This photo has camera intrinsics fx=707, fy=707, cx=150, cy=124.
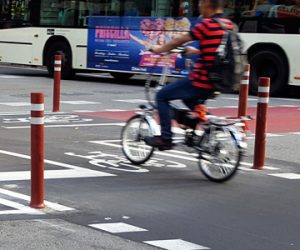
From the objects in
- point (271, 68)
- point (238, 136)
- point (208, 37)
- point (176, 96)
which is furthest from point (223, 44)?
point (271, 68)

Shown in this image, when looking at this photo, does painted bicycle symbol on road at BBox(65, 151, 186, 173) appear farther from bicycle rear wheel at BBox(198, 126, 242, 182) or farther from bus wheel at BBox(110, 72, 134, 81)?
bus wheel at BBox(110, 72, 134, 81)

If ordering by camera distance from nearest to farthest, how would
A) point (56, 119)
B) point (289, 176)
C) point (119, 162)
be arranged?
point (289, 176), point (119, 162), point (56, 119)

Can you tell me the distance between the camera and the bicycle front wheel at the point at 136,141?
8492mm

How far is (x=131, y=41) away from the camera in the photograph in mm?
20328

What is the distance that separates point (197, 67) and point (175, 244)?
8.96 feet

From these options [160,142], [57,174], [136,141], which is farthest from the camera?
[136,141]

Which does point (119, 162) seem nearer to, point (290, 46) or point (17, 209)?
point (17, 209)

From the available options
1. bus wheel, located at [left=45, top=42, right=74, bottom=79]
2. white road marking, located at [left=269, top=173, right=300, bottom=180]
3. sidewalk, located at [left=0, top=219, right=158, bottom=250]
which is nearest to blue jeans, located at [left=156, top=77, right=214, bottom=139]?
white road marking, located at [left=269, top=173, right=300, bottom=180]

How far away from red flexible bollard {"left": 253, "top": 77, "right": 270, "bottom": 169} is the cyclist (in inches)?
37.4

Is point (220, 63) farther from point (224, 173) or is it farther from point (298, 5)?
point (298, 5)

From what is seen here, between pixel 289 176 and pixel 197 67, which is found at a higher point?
pixel 197 67

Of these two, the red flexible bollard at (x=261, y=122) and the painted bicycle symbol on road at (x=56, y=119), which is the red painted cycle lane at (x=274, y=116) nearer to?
the painted bicycle symbol on road at (x=56, y=119)

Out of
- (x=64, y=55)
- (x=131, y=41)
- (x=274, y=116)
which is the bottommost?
(x=274, y=116)

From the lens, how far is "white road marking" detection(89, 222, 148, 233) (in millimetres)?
5664
